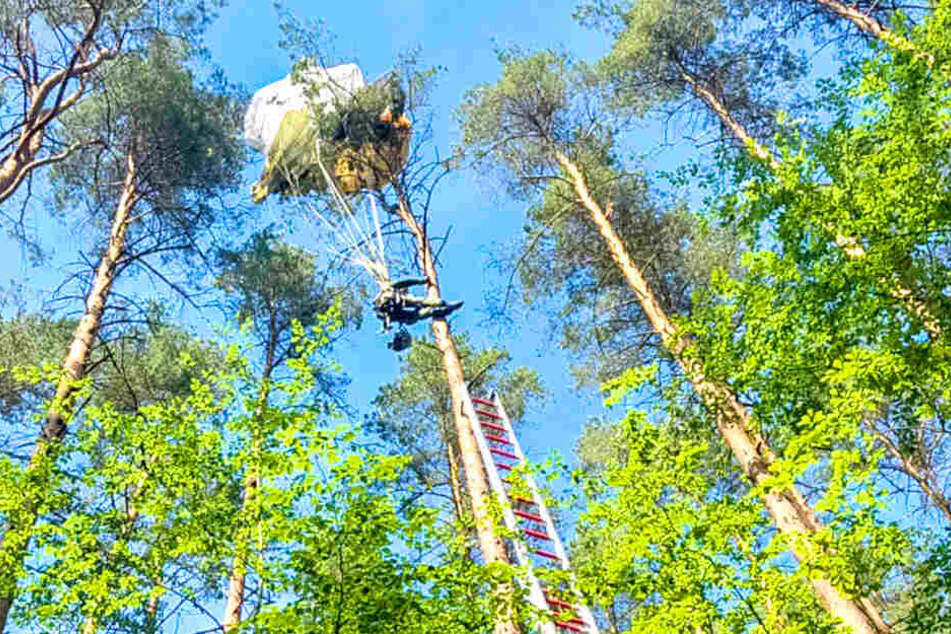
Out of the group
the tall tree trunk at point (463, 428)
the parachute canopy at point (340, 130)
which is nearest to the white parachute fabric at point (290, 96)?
the parachute canopy at point (340, 130)

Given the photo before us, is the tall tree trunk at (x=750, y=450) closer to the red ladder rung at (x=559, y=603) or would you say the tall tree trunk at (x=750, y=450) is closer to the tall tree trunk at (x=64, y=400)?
the red ladder rung at (x=559, y=603)

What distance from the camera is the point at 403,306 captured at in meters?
7.41

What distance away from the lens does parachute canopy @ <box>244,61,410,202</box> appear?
9258 millimetres

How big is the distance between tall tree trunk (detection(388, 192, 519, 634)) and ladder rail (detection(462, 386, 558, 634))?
0.06 meters

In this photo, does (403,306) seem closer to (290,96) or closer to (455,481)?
(290,96)

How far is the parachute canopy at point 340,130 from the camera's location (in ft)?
30.4

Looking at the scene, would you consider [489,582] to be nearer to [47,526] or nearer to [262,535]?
[262,535]

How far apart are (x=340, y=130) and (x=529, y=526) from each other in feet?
17.8

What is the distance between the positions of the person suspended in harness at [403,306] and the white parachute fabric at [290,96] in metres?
3.08

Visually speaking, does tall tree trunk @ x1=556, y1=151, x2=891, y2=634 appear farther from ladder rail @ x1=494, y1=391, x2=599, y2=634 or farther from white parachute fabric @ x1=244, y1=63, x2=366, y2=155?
white parachute fabric @ x1=244, y1=63, x2=366, y2=155

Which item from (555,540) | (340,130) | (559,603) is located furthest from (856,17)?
(559,603)

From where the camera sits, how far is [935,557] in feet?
15.6

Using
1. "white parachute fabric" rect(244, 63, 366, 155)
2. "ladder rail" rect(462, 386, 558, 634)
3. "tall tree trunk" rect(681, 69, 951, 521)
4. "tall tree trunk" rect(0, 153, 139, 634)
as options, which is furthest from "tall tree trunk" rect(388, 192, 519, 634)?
→ "tall tree trunk" rect(681, 69, 951, 521)

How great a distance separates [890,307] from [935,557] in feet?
5.35
